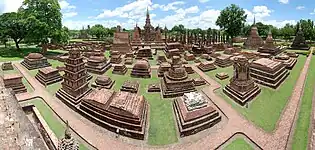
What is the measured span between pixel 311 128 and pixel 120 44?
35.9 m

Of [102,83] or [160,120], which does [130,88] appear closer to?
[102,83]

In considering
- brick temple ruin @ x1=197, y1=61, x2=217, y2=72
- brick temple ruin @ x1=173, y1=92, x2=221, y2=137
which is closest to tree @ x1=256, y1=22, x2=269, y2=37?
brick temple ruin @ x1=197, y1=61, x2=217, y2=72

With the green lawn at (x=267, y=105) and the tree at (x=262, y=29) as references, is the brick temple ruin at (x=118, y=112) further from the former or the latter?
the tree at (x=262, y=29)

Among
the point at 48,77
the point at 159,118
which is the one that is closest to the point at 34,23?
the point at 48,77

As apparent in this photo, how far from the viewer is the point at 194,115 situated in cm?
1526

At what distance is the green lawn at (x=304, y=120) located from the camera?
43.3ft

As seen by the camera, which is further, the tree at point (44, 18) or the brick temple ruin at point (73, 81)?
the tree at point (44, 18)

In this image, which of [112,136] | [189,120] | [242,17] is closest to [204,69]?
[189,120]

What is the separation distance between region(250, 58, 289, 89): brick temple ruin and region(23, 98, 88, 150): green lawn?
63.6 feet

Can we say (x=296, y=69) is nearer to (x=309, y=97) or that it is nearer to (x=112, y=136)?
(x=309, y=97)

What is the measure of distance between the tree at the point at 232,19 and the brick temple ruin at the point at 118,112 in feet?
172

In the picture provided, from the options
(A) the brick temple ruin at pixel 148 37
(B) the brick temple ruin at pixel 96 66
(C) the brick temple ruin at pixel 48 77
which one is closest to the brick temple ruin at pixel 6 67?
(C) the brick temple ruin at pixel 48 77

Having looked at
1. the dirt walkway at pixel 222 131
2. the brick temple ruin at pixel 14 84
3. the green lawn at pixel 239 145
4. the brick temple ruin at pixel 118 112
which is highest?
the brick temple ruin at pixel 14 84

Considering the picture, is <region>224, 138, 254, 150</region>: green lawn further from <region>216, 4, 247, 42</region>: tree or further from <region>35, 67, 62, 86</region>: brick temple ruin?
<region>216, 4, 247, 42</region>: tree
